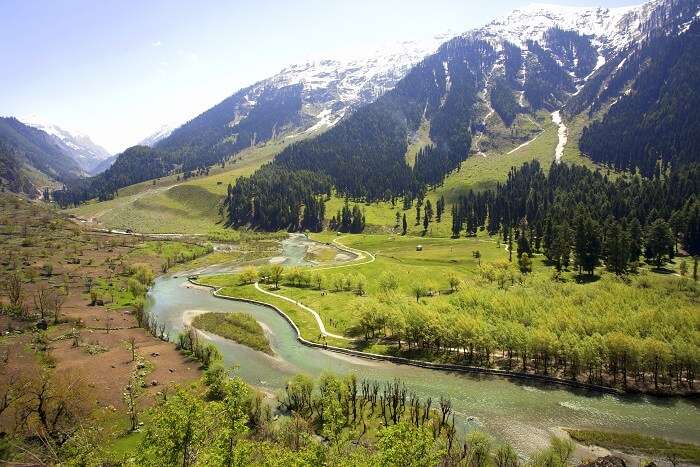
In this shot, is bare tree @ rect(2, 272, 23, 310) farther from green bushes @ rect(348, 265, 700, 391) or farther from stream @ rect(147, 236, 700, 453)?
green bushes @ rect(348, 265, 700, 391)

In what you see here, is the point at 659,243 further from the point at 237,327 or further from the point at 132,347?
the point at 132,347

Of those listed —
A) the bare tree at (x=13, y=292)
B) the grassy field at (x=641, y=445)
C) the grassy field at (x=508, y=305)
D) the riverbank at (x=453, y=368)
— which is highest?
the grassy field at (x=508, y=305)

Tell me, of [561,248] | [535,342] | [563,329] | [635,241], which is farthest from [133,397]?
[635,241]

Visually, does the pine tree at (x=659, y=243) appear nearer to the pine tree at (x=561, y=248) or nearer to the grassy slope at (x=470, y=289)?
the grassy slope at (x=470, y=289)

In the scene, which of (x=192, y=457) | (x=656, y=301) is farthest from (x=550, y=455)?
(x=656, y=301)

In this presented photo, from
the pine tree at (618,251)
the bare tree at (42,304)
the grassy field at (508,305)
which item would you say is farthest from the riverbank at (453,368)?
the pine tree at (618,251)

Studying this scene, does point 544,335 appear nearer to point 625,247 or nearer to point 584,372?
point 584,372

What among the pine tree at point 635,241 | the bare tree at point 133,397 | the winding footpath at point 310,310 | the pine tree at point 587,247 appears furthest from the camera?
the pine tree at point 635,241
